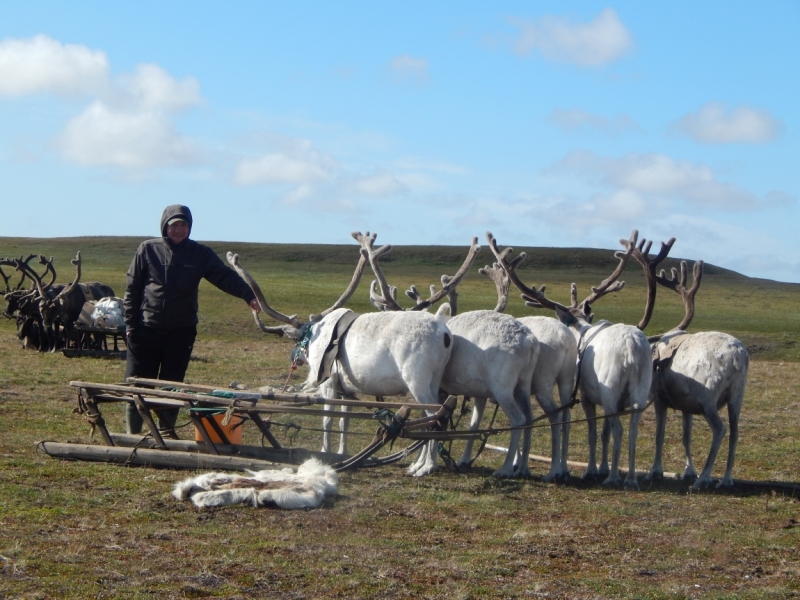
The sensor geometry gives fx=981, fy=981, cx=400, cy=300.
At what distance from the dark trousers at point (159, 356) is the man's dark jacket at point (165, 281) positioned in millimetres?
116

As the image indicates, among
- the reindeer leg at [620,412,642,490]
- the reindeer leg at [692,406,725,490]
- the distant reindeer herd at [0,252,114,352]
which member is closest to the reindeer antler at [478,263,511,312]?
the reindeer leg at [620,412,642,490]

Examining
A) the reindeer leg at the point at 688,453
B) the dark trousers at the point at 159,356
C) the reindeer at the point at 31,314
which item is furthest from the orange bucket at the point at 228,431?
the reindeer at the point at 31,314

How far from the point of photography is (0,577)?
5.25 metres

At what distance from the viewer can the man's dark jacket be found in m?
9.16

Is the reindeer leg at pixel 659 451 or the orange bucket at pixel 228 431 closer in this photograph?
the orange bucket at pixel 228 431

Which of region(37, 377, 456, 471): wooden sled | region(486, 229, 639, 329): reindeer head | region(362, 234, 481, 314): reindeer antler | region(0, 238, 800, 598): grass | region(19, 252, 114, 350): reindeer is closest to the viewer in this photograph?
region(0, 238, 800, 598): grass

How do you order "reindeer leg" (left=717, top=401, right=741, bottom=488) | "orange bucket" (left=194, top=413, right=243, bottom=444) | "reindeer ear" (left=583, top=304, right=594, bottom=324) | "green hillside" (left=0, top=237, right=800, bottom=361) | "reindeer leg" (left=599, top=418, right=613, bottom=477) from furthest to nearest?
"green hillside" (left=0, top=237, right=800, bottom=361) < "reindeer ear" (left=583, top=304, right=594, bottom=324) < "reindeer leg" (left=599, top=418, right=613, bottom=477) < "reindeer leg" (left=717, top=401, right=741, bottom=488) < "orange bucket" (left=194, top=413, right=243, bottom=444)

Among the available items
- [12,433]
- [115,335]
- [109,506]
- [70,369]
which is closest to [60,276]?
[115,335]

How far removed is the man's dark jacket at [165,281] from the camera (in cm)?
916

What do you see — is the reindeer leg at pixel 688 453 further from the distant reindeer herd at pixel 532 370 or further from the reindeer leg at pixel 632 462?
the reindeer leg at pixel 632 462

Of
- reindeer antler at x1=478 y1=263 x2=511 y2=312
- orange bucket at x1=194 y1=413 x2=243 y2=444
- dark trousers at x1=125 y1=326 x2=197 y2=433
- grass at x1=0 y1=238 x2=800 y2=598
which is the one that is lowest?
grass at x1=0 y1=238 x2=800 y2=598

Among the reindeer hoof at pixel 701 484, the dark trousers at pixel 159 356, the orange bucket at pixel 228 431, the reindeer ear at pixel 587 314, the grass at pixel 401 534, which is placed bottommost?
the grass at pixel 401 534

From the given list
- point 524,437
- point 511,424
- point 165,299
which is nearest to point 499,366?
point 511,424

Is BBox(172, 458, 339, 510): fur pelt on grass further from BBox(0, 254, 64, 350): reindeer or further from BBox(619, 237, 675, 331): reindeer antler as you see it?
BBox(0, 254, 64, 350): reindeer
